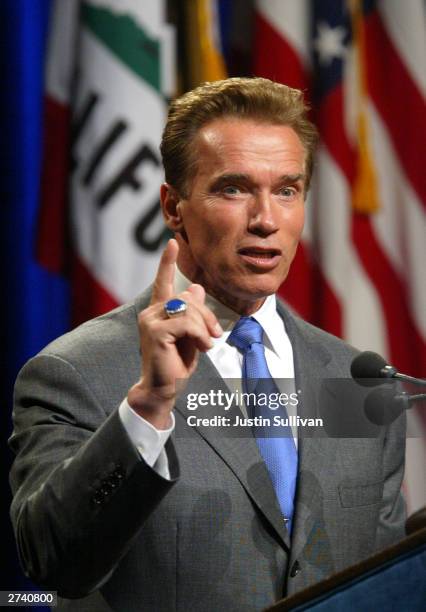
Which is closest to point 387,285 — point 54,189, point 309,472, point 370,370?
point 54,189

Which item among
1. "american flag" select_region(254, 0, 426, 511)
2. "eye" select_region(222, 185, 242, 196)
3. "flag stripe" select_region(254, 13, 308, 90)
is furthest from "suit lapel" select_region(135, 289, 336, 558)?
"flag stripe" select_region(254, 13, 308, 90)

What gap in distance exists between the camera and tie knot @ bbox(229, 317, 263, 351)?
141 centimetres

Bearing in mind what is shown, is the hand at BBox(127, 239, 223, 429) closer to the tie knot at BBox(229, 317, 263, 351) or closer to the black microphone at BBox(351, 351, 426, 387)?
the black microphone at BBox(351, 351, 426, 387)

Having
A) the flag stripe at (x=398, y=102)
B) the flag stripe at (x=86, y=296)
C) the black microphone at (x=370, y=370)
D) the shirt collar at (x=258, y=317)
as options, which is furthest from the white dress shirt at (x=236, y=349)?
the flag stripe at (x=398, y=102)

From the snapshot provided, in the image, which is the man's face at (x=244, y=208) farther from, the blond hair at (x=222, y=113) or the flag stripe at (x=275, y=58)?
the flag stripe at (x=275, y=58)

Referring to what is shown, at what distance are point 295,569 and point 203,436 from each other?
0.20 metres

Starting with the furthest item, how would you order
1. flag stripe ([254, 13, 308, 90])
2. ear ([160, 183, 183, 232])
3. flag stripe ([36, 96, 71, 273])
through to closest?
flag stripe ([254, 13, 308, 90]), flag stripe ([36, 96, 71, 273]), ear ([160, 183, 183, 232])

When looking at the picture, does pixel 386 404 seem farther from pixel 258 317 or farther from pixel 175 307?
pixel 258 317

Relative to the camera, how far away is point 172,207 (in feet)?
5.16

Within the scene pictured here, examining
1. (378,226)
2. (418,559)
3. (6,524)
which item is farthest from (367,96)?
(418,559)

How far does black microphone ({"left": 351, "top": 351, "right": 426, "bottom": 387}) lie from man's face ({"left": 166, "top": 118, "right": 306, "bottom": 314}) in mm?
355

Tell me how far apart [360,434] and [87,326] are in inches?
18.1

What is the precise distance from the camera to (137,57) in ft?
7.86

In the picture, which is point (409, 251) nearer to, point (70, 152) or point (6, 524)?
point (70, 152)
